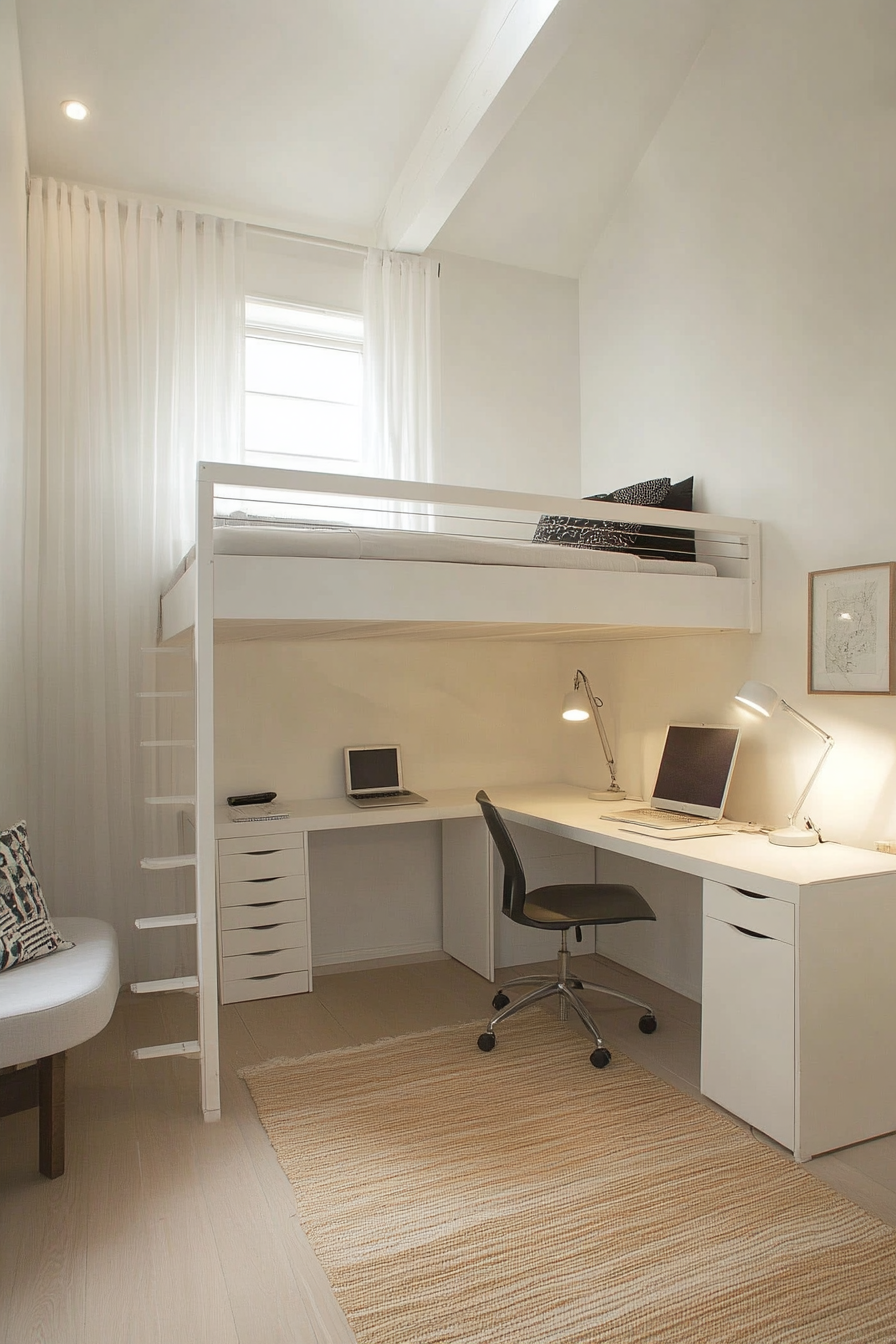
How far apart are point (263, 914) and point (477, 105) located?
2.91 meters

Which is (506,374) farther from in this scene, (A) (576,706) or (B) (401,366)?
(A) (576,706)

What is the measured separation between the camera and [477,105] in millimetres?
2953

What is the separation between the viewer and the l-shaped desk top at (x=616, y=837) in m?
2.23

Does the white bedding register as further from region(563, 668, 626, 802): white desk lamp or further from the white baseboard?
the white baseboard

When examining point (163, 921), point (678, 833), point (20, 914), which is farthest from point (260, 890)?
point (678, 833)

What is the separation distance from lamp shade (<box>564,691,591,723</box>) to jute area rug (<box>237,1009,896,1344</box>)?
1327 millimetres

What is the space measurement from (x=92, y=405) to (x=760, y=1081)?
314 cm

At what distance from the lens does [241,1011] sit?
311 cm

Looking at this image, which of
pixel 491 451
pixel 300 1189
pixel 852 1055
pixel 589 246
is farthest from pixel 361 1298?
pixel 589 246

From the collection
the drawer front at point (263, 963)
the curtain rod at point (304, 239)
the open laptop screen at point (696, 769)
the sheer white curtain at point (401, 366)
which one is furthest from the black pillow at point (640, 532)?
the drawer front at point (263, 963)

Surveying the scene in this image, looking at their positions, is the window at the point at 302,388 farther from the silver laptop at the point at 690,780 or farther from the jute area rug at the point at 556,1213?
the jute area rug at the point at 556,1213

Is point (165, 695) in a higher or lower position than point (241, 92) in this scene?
lower

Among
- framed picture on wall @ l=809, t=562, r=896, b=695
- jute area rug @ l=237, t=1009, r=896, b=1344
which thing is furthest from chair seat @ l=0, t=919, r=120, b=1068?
framed picture on wall @ l=809, t=562, r=896, b=695

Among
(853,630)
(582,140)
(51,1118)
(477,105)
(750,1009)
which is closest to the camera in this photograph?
(51,1118)
